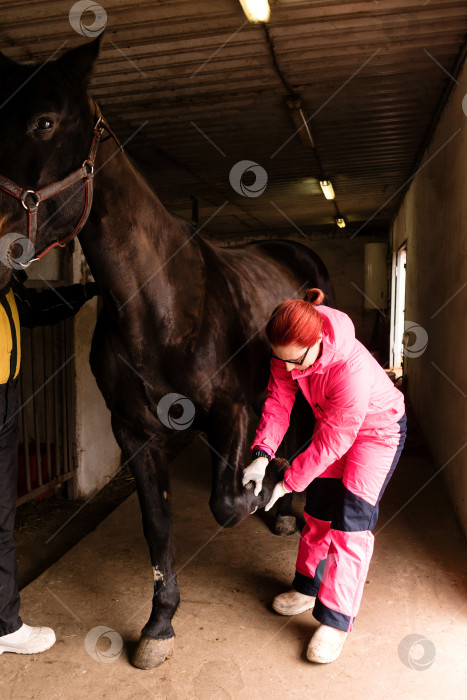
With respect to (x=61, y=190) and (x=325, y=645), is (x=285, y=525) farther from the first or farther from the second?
Answer: (x=61, y=190)

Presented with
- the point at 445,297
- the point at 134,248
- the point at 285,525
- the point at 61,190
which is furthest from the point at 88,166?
the point at 445,297

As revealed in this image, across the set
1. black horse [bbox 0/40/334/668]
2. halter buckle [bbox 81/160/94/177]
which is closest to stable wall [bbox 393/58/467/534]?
black horse [bbox 0/40/334/668]

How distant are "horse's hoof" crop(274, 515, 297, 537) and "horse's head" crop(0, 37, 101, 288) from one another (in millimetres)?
2140

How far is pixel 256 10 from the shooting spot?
2898 mm

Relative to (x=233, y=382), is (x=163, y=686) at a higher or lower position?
lower

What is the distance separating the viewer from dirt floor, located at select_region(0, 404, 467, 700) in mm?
2002

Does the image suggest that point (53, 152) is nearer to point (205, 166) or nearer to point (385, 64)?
point (385, 64)

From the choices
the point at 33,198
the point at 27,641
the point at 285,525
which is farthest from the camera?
the point at 285,525

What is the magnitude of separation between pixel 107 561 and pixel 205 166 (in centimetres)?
477

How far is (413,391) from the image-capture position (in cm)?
586

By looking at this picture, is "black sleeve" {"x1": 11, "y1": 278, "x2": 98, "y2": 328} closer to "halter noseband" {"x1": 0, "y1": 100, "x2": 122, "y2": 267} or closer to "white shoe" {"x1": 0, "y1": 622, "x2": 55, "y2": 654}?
"halter noseband" {"x1": 0, "y1": 100, "x2": 122, "y2": 267}

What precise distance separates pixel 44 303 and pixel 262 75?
245 centimetres

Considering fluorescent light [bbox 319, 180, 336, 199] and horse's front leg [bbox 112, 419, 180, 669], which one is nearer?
horse's front leg [bbox 112, 419, 180, 669]

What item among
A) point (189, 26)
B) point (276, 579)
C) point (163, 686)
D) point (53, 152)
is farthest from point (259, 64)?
point (163, 686)
